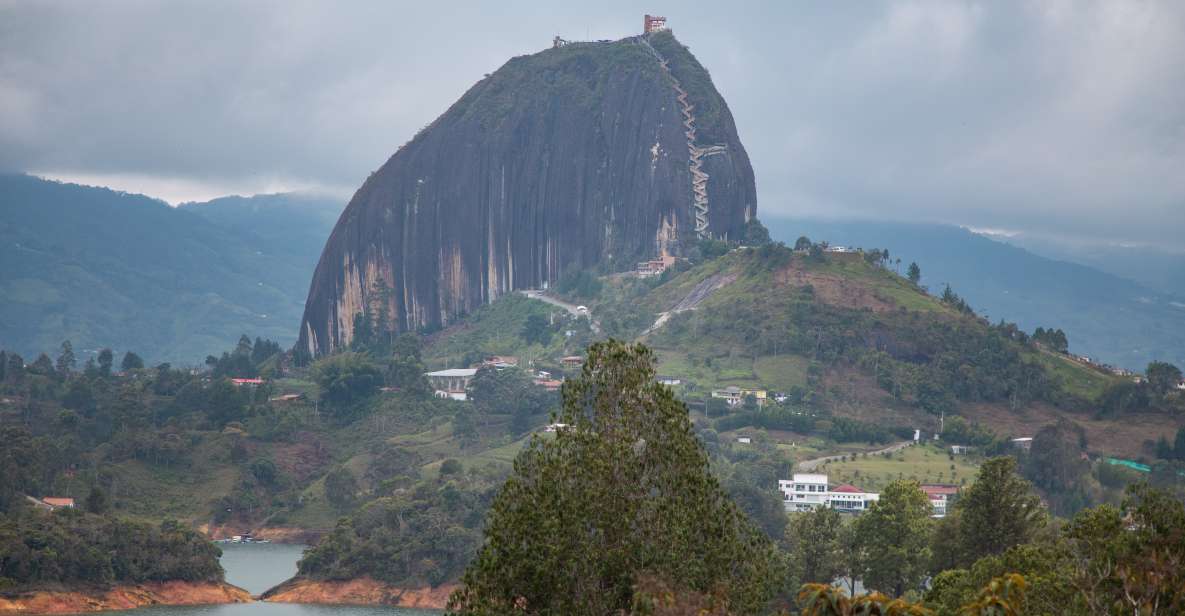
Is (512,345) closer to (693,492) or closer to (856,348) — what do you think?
(856,348)

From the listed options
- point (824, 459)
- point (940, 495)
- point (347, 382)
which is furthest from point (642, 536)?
point (347, 382)

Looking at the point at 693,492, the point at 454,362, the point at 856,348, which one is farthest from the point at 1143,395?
the point at 693,492

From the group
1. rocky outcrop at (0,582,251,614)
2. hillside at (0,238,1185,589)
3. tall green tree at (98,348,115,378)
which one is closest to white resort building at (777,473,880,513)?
hillside at (0,238,1185,589)

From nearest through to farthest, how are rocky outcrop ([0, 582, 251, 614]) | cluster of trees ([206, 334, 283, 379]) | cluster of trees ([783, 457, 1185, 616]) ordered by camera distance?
cluster of trees ([783, 457, 1185, 616]) → rocky outcrop ([0, 582, 251, 614]) → cluster of trees ([206, 334, 283, 379])

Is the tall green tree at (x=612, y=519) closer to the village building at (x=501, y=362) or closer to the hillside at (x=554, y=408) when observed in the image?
the hillside at (x=554, y=408)

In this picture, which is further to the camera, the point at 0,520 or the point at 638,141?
the point at 638,141

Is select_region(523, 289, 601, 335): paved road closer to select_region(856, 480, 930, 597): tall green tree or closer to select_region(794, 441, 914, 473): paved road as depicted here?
select_region(794, 441, 914, 473): paved road
